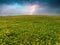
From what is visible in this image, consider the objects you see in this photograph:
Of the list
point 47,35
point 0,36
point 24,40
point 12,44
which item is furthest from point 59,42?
point 0,36

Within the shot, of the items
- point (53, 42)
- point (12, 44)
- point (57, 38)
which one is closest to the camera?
point (12, 44)

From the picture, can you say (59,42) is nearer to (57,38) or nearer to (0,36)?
(57,38)

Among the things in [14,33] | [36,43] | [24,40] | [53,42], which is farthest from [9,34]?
[53,42]

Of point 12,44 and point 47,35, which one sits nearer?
point 12,44

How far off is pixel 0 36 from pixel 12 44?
9.52 ft

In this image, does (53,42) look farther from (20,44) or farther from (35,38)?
(20,44)

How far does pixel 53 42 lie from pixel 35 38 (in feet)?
8.99

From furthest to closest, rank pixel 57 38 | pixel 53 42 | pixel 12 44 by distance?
1. pixel 57 38
2. pixel 53 42
3. pixel 12 44

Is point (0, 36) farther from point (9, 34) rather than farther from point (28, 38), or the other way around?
point (28, 38)

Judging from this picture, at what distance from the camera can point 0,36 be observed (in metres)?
23.1

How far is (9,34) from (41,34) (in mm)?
4948

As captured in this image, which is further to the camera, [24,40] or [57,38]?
[57,38]

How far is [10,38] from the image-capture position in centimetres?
2300

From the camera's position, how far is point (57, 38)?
24.1 metres
